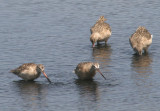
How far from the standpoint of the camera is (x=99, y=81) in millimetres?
27406

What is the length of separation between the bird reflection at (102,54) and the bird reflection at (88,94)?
3.24 metres

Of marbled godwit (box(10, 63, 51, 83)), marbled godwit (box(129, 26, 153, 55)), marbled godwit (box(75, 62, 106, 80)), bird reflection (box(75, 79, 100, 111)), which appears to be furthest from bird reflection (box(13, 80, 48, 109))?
marbled godwit (box(129, 26, 153, 55))

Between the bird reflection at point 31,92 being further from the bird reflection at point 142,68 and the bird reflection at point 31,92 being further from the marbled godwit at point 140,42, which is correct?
the marbled godwit at point 140,42

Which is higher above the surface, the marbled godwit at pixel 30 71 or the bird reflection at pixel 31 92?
the marbled godwit at pixel 30 71

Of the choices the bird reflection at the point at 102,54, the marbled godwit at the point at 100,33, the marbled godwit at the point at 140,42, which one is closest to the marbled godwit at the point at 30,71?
the bird reflection at the point at 102,54

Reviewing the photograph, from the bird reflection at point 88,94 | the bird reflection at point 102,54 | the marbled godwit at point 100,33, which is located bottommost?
the bird reflection at point 88,94

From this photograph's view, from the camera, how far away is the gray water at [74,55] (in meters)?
24.4

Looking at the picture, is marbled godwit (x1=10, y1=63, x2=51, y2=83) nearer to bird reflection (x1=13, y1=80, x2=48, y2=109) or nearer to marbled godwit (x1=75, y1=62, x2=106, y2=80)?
bird reflection (x1=13, y1=80, x2=48, y2=109)

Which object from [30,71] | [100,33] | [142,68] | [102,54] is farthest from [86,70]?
[100,33]

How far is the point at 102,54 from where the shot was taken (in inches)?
1302

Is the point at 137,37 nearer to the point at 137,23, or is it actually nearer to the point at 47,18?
the point at 137,23

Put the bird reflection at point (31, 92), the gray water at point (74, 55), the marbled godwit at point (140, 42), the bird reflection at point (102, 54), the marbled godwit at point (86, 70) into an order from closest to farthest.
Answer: the bird reflection at point (31, 92), the gray water at point (74, 55), the marbled godwit at point (86, 70), the bird reflection at point (102, 54), the marbled godwit at point (140, 42)

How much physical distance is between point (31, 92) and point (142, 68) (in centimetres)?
650

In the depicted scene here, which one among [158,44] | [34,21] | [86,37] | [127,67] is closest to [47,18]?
[34,21]
